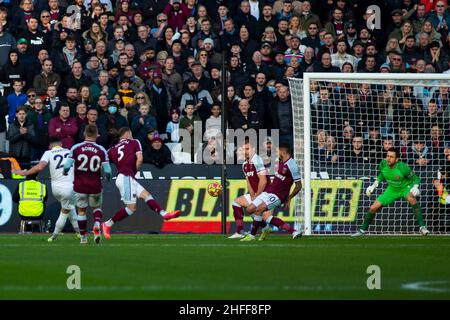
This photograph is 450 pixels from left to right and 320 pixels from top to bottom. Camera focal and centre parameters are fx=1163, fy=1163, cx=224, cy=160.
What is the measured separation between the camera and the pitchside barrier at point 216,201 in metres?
24.8

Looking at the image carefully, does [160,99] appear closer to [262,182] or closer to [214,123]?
[214,123]

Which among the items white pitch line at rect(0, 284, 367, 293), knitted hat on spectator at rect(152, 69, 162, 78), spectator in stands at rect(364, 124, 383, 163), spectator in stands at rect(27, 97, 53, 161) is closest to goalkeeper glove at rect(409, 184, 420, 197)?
spectator in stands at rect(364, 124, 383, 163)

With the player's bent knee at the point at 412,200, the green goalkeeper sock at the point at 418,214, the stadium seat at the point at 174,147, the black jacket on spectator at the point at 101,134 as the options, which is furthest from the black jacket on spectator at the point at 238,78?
the green goalkeeper sock at the point at 418,214

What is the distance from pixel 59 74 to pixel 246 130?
4.40 m

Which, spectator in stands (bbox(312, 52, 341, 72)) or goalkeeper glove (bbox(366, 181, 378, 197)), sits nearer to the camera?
goalkeeper glove (bbox(366, 181, 378, 197))

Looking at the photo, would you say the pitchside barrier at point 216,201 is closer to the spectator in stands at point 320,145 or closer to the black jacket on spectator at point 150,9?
the spectator in stands at point 320,145

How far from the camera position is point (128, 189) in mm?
21641

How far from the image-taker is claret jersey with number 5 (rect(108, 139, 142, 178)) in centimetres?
2155

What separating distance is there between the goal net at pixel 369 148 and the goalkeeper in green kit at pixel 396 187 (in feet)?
3.59

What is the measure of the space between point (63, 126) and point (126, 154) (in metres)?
3.46

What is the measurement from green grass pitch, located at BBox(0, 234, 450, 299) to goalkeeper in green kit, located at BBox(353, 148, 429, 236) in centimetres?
379

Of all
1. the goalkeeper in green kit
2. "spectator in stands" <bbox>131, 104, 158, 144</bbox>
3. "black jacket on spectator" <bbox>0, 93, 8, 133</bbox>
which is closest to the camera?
the goalkeeper in green kit

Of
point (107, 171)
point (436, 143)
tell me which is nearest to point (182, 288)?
point (107, 171)

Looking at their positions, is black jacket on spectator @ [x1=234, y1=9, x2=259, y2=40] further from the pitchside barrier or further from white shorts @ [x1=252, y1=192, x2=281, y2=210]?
white shorts @ [x1=252, y1=192, x2=281, y2=210]
